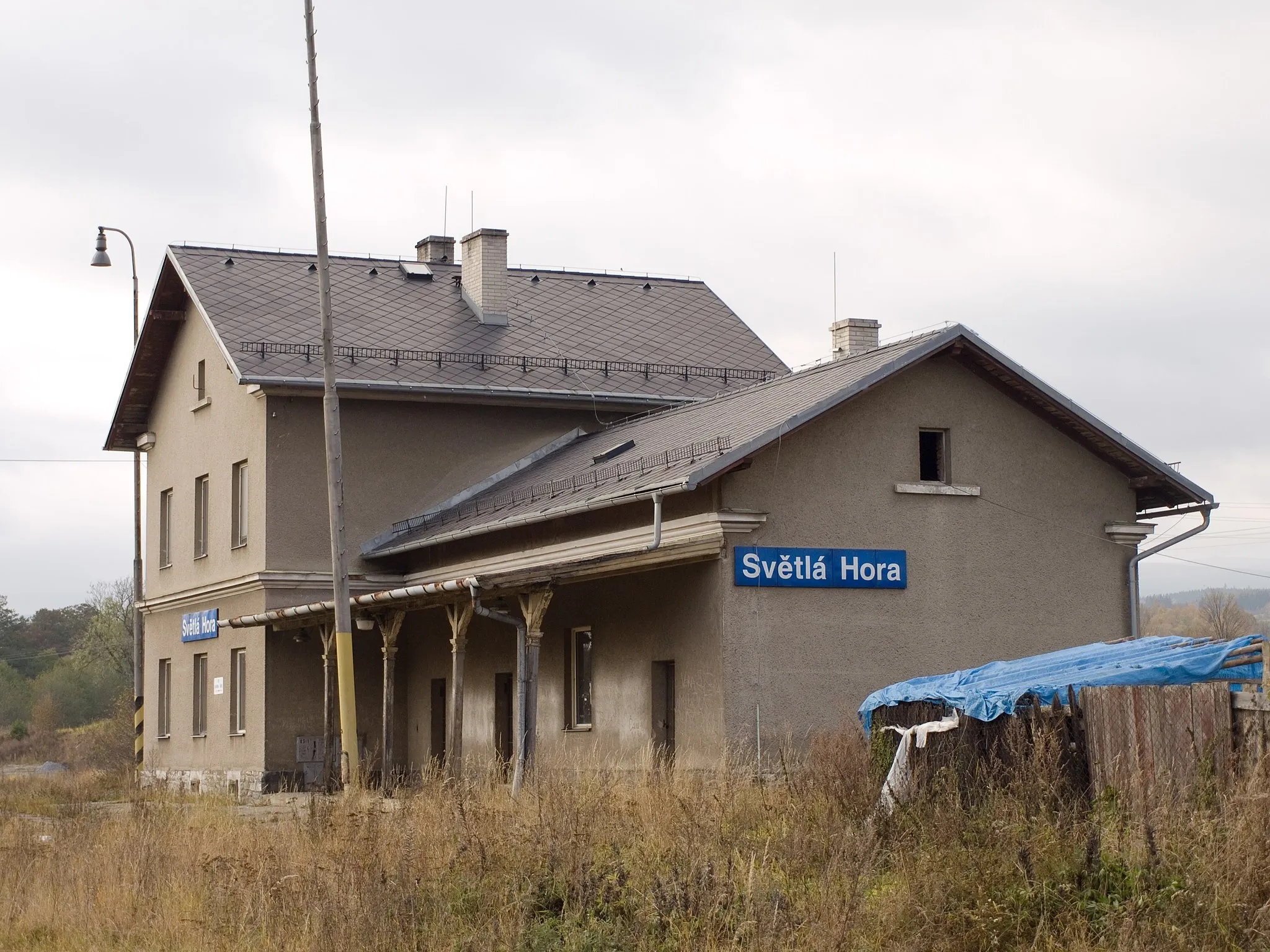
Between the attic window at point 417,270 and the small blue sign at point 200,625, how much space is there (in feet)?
22.4

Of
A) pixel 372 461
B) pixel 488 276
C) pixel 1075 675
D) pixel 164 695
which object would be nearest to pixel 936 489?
pixel 1075 675

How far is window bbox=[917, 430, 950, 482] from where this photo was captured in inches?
728

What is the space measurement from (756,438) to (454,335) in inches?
438

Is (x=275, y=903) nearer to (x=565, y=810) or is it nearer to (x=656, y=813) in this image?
(x=565, y=810)

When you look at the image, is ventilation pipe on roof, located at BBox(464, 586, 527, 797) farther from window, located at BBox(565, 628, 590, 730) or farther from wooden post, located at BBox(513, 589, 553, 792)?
window, located at BBox(565, 628, 590, 730)

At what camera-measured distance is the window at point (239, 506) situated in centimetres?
2623

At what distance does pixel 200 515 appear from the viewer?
28.6 meters

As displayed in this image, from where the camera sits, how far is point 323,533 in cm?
2509

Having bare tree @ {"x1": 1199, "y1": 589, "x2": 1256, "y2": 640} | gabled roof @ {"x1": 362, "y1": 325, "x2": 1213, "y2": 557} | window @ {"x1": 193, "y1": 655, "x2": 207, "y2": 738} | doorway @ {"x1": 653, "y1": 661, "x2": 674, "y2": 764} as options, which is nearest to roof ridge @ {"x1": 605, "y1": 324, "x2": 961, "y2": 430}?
gabled roof @ {"x1": 362, "y1": 325, "x2": 1213, "y2": 557}

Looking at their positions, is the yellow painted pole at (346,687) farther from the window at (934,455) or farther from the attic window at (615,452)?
the window at (934,455)

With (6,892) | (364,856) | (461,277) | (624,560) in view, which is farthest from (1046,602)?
(461,277)

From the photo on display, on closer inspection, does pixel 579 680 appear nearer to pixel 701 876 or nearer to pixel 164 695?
pixel 701 876

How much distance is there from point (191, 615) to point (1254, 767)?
21.8 meters

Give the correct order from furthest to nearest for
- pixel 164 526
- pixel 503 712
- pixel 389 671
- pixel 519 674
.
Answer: pixel 164 526 → pixel 503 712 → pixel 389 671 → pixel 519 674
